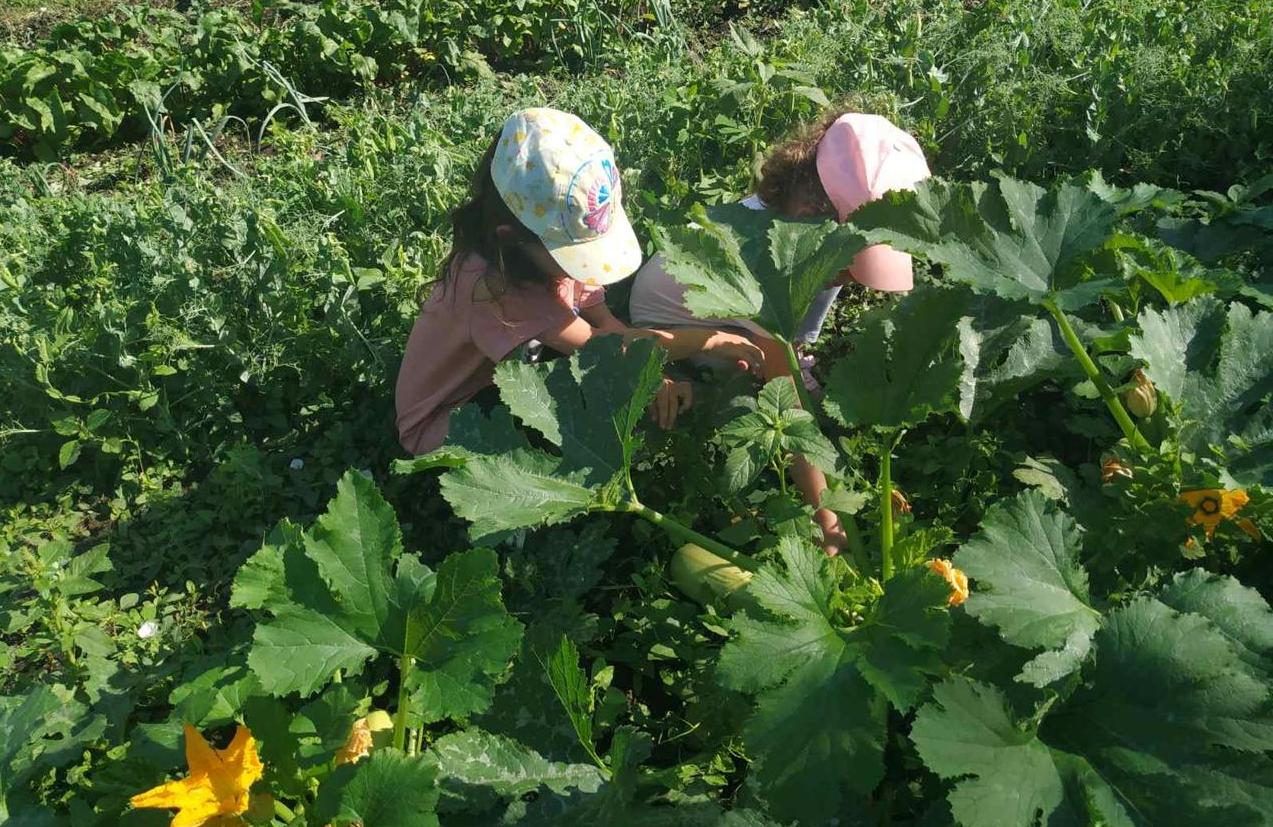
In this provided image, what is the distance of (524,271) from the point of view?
298cm

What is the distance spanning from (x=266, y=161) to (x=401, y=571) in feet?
10.5

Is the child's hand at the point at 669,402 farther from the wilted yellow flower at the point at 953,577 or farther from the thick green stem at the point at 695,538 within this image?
the wilted yellow flower at the point at 953,577

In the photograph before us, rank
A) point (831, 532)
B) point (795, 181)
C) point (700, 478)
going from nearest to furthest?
point (831, 532) < point (700, 478) < point (795, 181)

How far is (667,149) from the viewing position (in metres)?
4.15

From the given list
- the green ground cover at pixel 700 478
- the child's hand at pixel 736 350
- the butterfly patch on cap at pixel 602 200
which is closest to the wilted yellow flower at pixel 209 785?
the green ground cover at pixel 700 478

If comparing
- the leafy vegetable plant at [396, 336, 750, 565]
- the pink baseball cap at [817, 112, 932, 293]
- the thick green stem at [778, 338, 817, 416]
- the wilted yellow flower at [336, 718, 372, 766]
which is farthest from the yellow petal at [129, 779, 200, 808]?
the pink baseball cap at [817, 112, 932, 293]

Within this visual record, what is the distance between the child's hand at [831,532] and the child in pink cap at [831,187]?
0.07m

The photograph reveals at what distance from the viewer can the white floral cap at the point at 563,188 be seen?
2.82 m

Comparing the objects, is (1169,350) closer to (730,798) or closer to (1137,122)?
(730,798)

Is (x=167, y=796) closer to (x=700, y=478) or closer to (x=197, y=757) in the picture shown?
(x=197, y=757)

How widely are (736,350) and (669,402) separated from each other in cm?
31

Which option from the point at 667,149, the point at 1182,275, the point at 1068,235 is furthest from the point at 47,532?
the point at 1182,275

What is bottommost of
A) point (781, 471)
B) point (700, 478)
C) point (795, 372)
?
point (700, 478)

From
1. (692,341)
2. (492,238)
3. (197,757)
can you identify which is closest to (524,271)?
(492,238)
